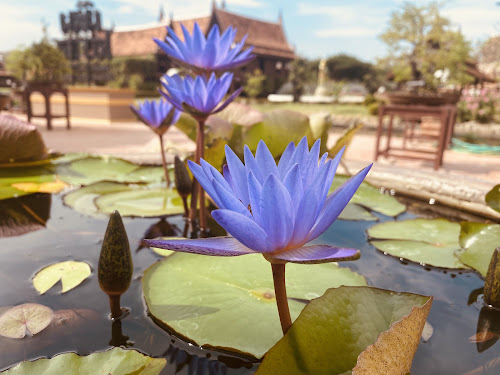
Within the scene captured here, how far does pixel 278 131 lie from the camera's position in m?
1.23

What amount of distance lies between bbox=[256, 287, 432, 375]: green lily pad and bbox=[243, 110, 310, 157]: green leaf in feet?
2.42

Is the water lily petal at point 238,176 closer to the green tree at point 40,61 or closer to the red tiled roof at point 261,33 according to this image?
the green tree at point 40,61

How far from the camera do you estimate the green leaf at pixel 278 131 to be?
1.21 metres

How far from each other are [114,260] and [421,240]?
2.68ft

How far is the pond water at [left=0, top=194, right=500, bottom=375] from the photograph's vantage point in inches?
22.0

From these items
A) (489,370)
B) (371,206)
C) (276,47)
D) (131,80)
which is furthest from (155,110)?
(276,47)

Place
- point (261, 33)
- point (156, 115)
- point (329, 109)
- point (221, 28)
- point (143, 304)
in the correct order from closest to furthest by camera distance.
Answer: point (143, 304) < point (156, 115) < point (329, 109) < point (221, 28) < point (261, 33)

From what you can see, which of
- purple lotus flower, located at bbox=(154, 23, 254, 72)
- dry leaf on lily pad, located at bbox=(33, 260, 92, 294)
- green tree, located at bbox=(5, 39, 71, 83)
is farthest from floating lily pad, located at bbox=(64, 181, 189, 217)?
green tree, located at bbox=(5, 39, 71, 83)

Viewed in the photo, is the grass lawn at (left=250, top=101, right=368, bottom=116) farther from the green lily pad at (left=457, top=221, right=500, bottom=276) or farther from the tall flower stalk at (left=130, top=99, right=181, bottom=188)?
the green lily pad at (left=457, top=221, right=500, bottom=276)

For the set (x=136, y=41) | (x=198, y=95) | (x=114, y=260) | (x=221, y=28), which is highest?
(x=221, y=28)

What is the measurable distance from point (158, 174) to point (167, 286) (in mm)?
1002

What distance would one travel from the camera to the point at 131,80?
15219mm

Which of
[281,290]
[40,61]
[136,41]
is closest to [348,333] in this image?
[281,290]

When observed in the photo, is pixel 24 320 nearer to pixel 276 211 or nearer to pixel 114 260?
pixel 114 260
